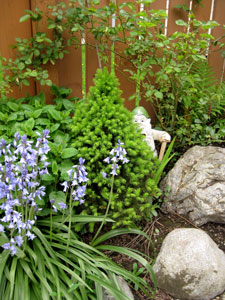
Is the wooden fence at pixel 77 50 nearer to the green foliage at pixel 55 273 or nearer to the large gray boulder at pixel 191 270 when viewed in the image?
the green foliage at pixel 55 273

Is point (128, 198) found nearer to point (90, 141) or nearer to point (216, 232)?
point (90, 141)

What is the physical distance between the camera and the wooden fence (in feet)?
10.2

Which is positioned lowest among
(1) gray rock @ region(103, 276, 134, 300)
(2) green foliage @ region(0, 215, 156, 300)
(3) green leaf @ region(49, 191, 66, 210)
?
(1) gray rock @ region(103, 276, 134, 300)

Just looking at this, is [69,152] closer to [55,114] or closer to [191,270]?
[55,114]

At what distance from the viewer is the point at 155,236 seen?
2.73 meters

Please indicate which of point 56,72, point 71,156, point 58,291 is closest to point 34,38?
point 56,72

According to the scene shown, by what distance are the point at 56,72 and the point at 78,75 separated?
0.26 m

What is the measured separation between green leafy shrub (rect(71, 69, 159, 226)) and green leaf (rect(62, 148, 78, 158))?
4cm

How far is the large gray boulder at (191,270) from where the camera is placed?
7.32 ft

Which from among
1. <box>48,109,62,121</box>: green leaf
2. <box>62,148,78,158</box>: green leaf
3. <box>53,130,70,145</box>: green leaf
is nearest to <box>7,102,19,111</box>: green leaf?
<box>48,109,62,121</box>: green leaf

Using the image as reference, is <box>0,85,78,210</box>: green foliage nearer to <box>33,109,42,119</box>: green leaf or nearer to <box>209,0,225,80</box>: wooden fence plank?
<box>33,109,42,119</box>: green leaf

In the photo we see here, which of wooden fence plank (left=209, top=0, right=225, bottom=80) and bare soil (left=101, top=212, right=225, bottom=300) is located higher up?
wooden fence plank (left=209, top=0, right=225, bottom=80)

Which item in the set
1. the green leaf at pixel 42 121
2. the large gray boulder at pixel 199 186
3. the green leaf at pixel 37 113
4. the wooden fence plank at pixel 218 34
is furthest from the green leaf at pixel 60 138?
the wooden fence plank at pixel 218 34

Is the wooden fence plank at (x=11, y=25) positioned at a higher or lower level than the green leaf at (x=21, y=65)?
higher
